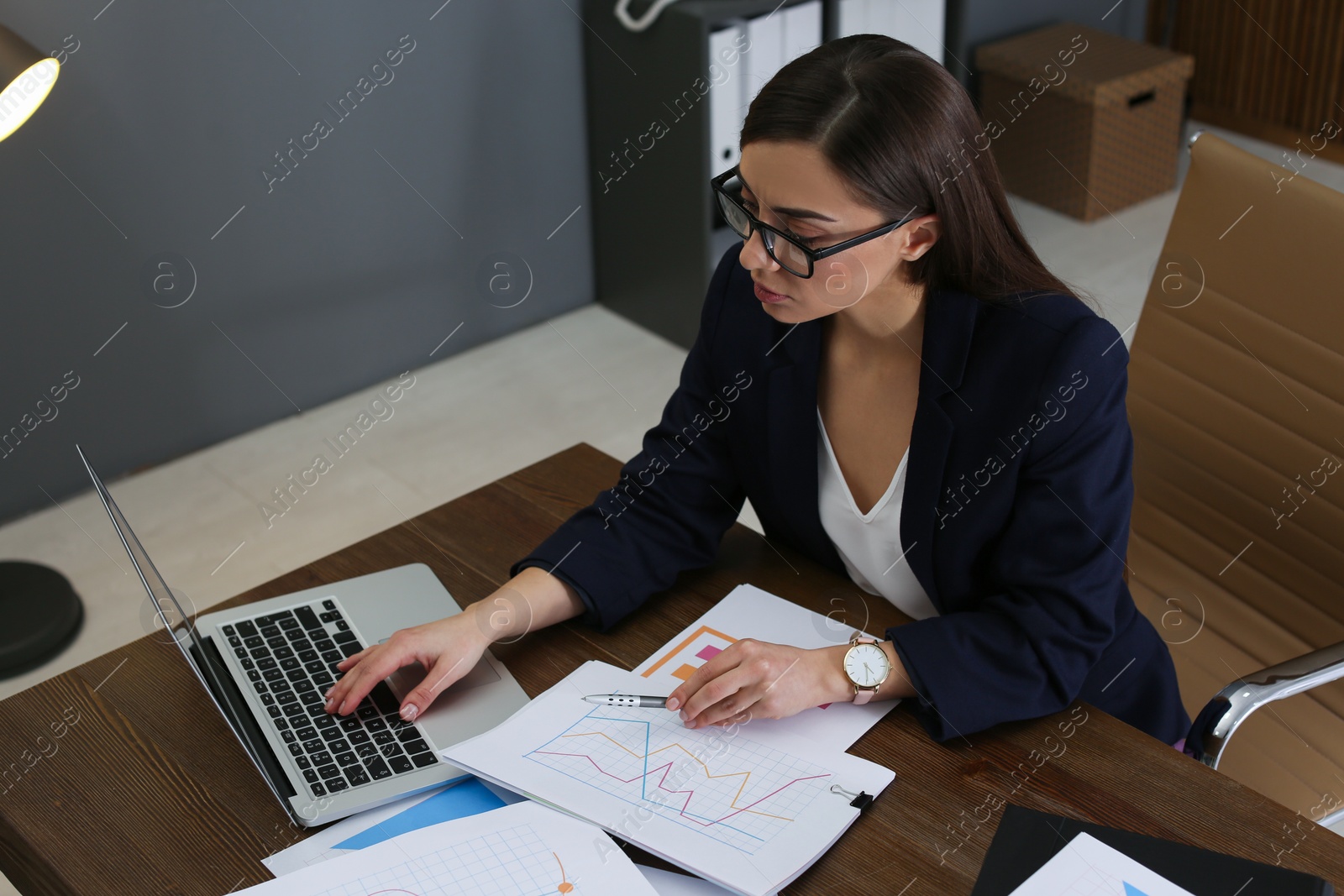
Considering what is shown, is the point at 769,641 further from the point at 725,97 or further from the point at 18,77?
the point at 725,97

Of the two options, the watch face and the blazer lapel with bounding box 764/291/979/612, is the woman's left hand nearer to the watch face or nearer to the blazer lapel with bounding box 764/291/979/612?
the watch face

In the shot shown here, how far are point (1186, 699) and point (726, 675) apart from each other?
2.56 ft

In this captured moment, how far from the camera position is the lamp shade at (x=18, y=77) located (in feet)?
5.81

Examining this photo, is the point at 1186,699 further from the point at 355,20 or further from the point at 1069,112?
the point at 1069,112

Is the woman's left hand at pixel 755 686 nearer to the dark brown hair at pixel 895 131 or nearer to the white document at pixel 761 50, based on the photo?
the dark brown hair at pixel 895 131

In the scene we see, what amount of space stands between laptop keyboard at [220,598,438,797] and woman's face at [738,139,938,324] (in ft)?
1.79

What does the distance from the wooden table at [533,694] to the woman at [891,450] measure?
0.14 feet

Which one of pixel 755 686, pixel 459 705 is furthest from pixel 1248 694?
pixel 459 705

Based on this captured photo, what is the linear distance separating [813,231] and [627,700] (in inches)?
18.8

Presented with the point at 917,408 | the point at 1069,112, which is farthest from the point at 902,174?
the point at 1069,112

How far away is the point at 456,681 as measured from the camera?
122 centimetres

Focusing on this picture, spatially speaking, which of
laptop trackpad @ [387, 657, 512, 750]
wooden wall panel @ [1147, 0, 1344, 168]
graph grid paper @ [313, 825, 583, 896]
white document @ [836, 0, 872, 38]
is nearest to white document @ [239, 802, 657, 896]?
graph grid paper @ [313, 825, 583, 896]

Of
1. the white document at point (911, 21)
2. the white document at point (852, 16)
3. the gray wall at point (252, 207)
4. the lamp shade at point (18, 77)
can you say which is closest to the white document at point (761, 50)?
the white document at point (852, 16)

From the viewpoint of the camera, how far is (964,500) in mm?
1285
